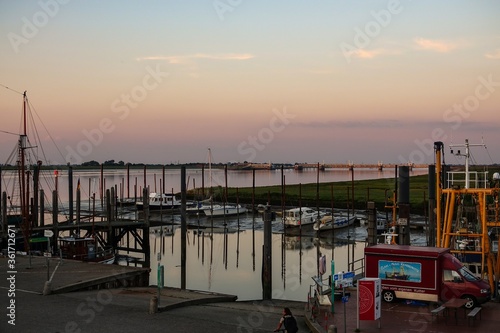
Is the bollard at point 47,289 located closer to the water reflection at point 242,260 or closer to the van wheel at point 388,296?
the van wheel at point 388,296

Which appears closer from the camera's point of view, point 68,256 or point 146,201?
point 68,256

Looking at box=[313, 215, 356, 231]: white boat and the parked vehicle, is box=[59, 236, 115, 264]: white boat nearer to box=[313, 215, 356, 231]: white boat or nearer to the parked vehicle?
the parked vehicle

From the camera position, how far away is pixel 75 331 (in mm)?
17906

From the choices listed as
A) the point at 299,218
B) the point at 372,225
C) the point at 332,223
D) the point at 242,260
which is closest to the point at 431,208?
the point at 372,225

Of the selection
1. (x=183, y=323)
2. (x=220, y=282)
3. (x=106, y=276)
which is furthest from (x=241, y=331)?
(x=220, y=282)

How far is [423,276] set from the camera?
2039 centimetres

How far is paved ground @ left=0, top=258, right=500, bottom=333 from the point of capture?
59.6ft

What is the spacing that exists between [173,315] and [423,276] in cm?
889

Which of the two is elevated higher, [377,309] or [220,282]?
[377,309]

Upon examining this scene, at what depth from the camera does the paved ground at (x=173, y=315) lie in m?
18.2

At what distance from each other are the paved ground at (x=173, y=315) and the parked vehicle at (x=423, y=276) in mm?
529

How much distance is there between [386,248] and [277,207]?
71.4 m

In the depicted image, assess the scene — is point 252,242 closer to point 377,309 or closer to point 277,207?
point 277,207

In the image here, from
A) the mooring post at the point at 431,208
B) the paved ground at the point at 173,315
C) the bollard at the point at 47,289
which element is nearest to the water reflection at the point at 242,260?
the mooring post at the point at 431,208
